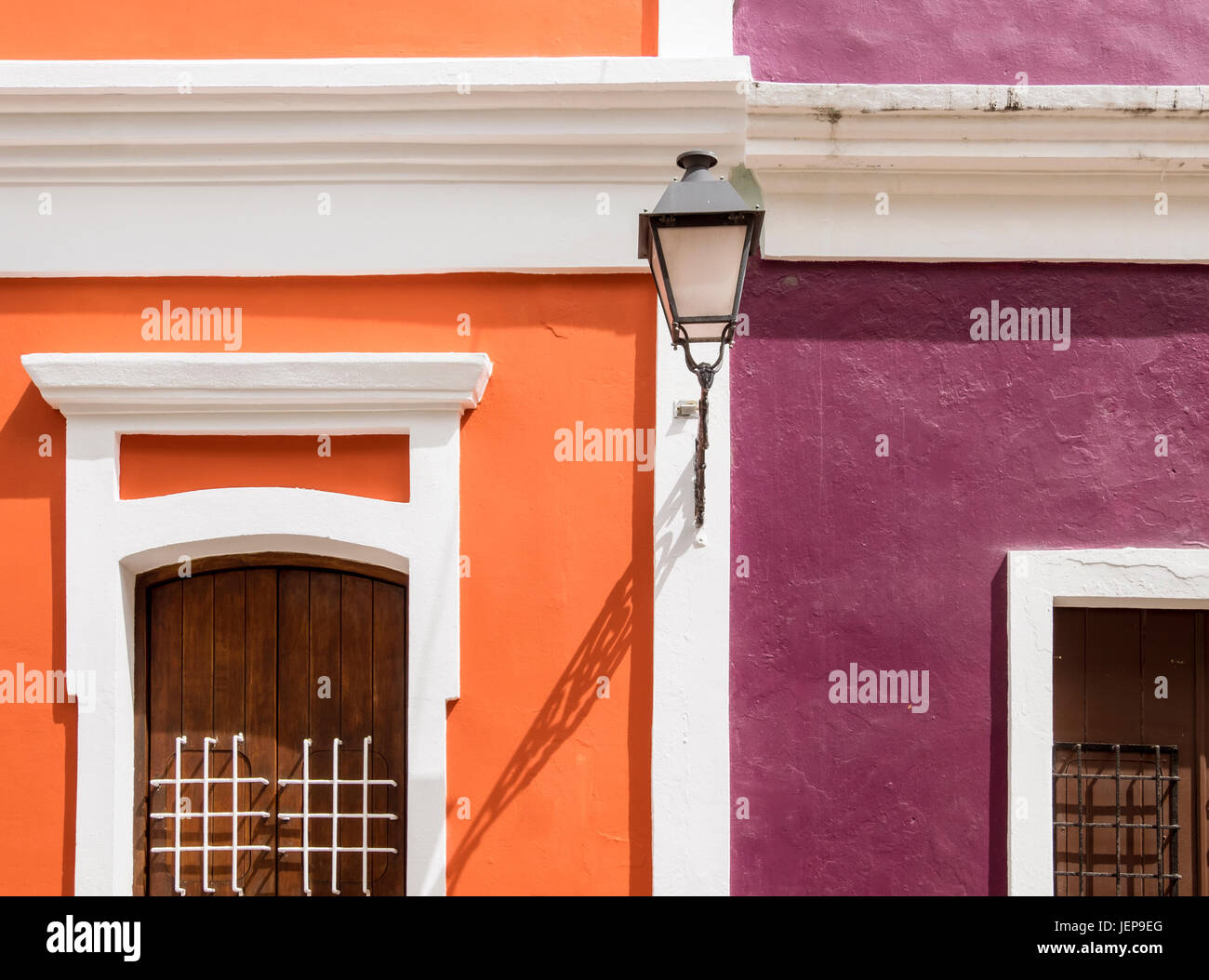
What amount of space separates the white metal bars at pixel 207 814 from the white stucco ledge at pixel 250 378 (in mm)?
1319

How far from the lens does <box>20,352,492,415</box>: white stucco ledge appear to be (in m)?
3.63

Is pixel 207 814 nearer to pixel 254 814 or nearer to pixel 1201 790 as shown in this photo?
pixel 254 814

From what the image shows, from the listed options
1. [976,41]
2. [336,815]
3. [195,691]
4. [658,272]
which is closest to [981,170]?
[976,41]

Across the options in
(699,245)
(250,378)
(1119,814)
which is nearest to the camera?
(699,245)

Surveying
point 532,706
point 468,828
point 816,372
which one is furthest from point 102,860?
point 816,372

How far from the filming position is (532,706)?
3.72 metres

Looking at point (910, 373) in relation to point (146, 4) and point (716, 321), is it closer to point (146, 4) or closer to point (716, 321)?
point (716, 321)

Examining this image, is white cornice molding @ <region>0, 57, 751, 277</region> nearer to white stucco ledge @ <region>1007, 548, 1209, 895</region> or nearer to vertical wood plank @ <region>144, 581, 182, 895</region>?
vertical wood plank @ <region>144, 581, 182, 895</region>

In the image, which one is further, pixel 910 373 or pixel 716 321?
pixel 910 373

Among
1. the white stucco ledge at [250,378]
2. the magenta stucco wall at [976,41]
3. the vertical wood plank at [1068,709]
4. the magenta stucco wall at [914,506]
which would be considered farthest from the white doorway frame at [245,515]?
the vertical wood plank at [1068,709]

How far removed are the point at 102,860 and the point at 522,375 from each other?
2.39 m

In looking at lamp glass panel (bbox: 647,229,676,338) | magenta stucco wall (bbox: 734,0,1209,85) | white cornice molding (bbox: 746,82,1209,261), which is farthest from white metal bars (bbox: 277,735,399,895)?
magenta stucco wall (bbox: 734,0,1209,85)

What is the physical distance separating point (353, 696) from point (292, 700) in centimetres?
24

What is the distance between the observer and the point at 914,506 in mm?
3787
